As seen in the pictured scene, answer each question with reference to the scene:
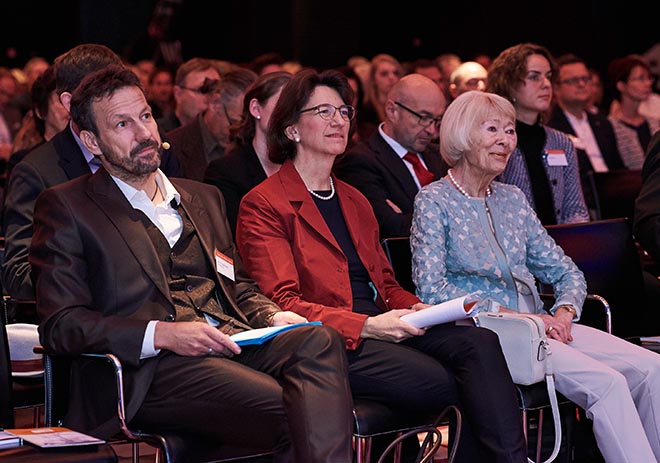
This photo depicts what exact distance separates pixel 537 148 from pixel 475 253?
1668 mm

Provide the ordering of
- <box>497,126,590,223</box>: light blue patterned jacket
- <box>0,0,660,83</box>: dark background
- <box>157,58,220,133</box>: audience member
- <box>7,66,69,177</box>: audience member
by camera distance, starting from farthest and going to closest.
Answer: <box>0,0,660,83</box>: dark background → <box>157,58,220,133</box>: audience member → <box>497,126,590,223</box>: light blue patterned jacket → <box>7,66,69,177</box>: audience member

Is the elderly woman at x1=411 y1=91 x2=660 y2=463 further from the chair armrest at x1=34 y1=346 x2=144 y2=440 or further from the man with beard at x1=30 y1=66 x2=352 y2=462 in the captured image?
the chair armrest at x1=34 y1=346 x2=144 y2=440

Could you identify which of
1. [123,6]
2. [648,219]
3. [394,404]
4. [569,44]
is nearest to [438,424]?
[394,404]

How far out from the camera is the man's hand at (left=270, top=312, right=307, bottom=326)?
3367 millimetres

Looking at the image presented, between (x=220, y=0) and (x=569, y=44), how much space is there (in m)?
4.70

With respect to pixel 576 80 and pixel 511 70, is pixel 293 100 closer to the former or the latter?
pixel 511 70

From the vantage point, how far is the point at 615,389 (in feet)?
11.9

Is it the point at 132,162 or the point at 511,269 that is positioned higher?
the point at 132,162

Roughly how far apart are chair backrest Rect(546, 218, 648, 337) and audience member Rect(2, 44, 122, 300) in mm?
1881

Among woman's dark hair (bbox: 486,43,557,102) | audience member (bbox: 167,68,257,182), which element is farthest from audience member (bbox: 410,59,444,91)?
audience member (bbox: 167,68,257,182)

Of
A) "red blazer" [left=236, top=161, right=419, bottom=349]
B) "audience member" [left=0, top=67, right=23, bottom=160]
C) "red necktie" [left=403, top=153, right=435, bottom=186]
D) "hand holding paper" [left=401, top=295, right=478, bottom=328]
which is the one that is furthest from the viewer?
"audience member" [left=0, top=67, right=23, bottom=160]

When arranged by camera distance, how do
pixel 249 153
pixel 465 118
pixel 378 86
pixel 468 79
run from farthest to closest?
pixel 378 86 → pixel 468 79 → pixel 249 153 → pixel 465 118

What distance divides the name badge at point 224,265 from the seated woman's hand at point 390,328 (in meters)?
0.46

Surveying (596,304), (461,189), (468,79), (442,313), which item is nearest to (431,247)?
(461,189)
